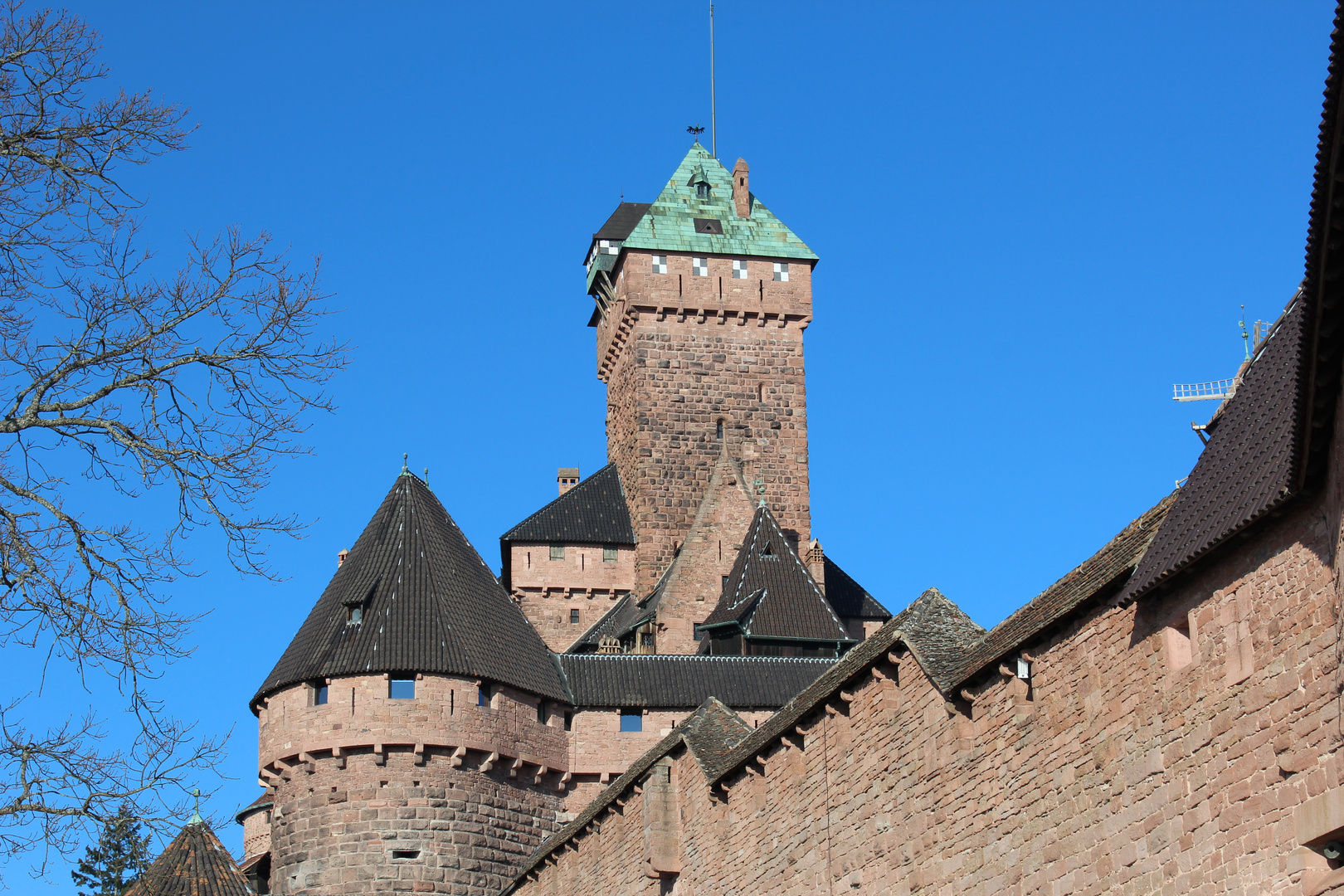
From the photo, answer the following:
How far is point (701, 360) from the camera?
4475 centimetres

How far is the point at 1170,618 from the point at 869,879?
5.03 metres

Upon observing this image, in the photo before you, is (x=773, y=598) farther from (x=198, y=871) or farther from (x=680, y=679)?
(x=198, y=871)

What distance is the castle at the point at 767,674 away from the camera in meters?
9.85

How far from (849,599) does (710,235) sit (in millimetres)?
10412

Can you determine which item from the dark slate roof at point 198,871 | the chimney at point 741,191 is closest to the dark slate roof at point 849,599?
the chimney at point 741,191

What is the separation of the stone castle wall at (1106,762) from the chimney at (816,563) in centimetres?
2217

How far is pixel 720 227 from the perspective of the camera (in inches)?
1843

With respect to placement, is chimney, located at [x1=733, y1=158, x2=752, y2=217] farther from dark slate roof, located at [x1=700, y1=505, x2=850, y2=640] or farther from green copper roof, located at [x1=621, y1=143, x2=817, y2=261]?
dark slate roof, located at [x1=700, y1=505, x2=850, y2=640]

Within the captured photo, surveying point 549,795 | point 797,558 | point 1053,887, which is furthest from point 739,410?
point 1053,887

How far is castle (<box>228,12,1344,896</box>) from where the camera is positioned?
985 centimetres

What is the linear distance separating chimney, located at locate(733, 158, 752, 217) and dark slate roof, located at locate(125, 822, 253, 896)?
25568 millimetres

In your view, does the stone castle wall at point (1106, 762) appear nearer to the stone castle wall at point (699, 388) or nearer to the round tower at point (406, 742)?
the round tower at point (406, 742)

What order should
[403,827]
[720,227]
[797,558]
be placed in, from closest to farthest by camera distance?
[403,827] < [797,558] < [720,227]

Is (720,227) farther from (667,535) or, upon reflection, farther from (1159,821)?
(1159,821)
